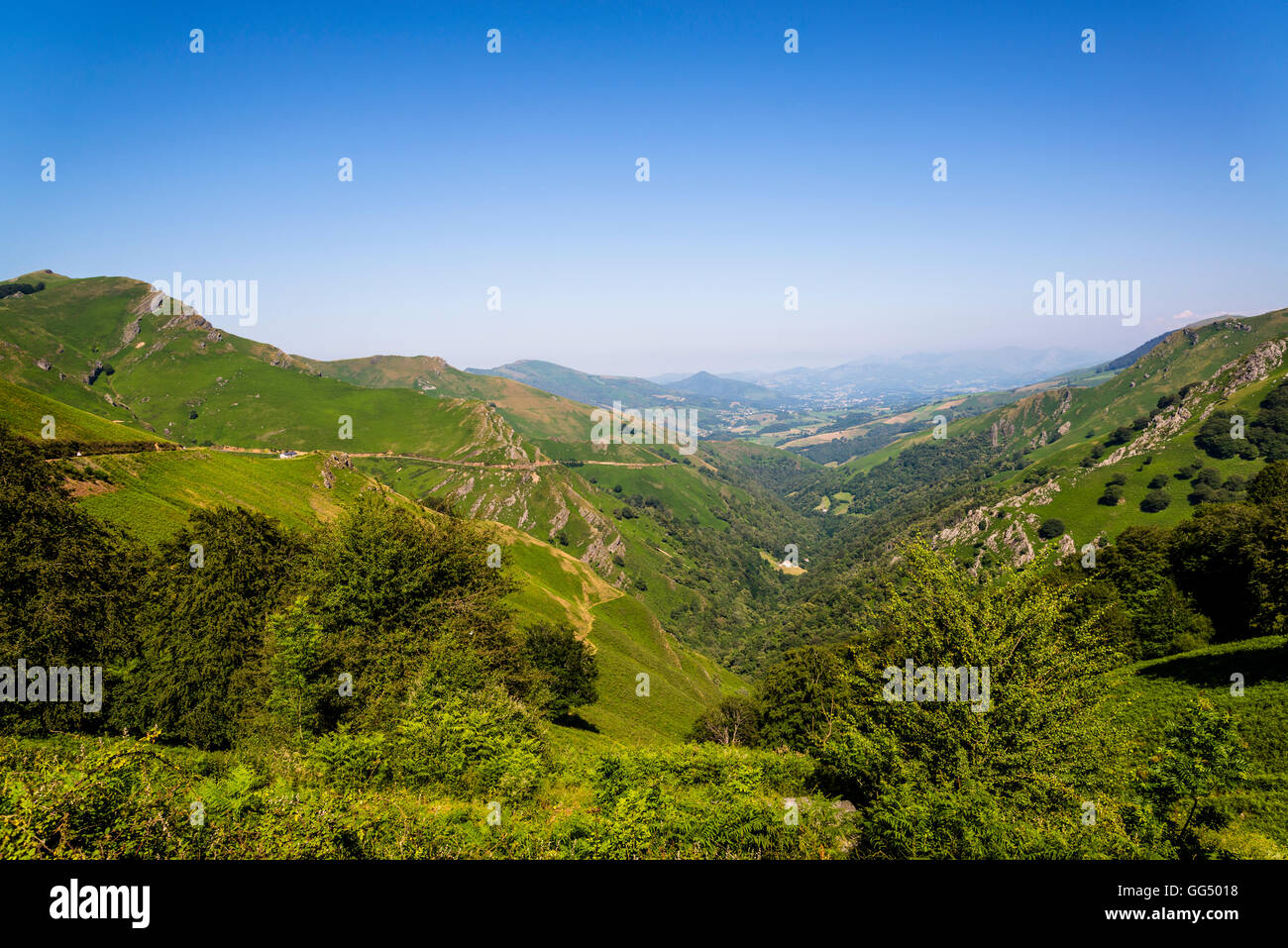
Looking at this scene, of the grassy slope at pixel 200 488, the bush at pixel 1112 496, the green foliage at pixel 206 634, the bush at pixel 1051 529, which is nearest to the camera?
the green foliage at pixel 206 634

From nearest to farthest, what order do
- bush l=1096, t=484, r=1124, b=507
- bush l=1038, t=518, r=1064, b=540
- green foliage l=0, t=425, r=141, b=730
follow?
green foliage l=0, t=425, r=141, b=730
bush l=1038, t=518, r=1064, b=540
bush l=1096, t=484, r=1124, b=507

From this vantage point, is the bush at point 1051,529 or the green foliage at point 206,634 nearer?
the green foliage at point 206,634

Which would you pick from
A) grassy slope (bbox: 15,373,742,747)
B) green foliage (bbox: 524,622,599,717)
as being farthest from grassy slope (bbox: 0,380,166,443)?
green foliage (bbox: 524,622,599,717)

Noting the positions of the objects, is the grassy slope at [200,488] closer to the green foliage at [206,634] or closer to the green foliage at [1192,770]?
the green foliage at [206,634]

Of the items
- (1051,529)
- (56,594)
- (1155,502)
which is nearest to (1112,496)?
(1155,502)

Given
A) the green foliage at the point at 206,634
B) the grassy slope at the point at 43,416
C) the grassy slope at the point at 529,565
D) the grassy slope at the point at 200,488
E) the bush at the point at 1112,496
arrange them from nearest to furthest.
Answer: the green foliage at the point at 206,634
the grassy slope at the point at 200,488
the grassy slope at the point at 529,565
the grassy slope at the point at 43,416
the bush at the point at 1112,496

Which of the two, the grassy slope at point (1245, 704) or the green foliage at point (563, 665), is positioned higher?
the grassy slope at point (1245, 704)

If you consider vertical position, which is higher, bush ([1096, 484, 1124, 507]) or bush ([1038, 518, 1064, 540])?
bush ([1096, 484, 1124, 507])

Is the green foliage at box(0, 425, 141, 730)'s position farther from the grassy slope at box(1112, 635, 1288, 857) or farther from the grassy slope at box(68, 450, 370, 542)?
the grassy slope at box(1112, 635, 1288, 857)

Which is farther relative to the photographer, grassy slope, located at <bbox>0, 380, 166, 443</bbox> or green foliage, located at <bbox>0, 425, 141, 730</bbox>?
grassy slope, located at <bbox>0, 380, 166, 443</bbox>

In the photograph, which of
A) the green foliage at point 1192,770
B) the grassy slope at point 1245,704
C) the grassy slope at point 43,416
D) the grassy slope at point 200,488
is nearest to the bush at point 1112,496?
the grassy slope at point 1245,704

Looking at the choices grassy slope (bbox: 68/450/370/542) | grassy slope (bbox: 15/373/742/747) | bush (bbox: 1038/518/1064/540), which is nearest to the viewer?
grassy slope (bbox: 68/450/370/542)

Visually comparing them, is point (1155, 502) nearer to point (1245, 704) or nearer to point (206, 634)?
point (1245, 704)
